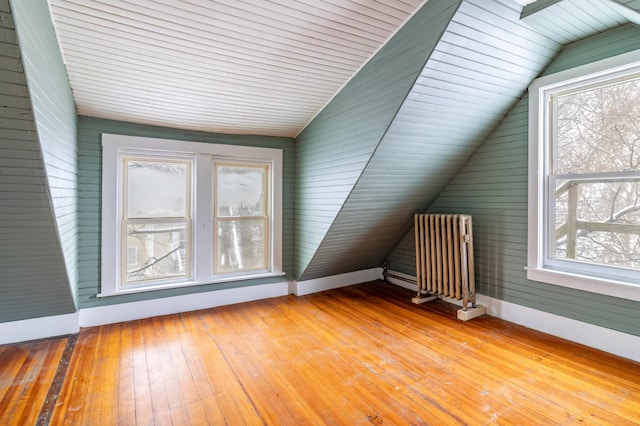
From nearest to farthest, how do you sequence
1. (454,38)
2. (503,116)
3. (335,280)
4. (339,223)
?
(454,38)
(503,116)
(339,223)
(335,280)

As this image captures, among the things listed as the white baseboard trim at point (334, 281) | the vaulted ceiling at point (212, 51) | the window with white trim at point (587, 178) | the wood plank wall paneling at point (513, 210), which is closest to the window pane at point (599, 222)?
the window with white trim at point (587, 178)

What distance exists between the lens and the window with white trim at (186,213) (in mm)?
3045

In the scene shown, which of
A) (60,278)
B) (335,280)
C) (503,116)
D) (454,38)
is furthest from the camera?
(335,280)

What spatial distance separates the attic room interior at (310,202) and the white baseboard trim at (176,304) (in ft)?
0.09

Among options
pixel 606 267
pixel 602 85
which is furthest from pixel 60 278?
pixel 602 85

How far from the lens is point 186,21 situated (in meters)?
1.95

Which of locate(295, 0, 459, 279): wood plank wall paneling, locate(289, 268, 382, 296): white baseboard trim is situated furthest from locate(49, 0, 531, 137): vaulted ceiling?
locate(289, 268, 382, 296): white baseboard trim

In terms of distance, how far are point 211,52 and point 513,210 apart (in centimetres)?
284

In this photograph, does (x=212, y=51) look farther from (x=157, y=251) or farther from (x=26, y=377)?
(x=26, y=377)

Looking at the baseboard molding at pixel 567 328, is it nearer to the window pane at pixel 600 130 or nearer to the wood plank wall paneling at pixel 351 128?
the window pane at pixel 600 130

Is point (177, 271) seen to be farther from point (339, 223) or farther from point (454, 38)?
point (454, 38)

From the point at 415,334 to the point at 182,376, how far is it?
185cm

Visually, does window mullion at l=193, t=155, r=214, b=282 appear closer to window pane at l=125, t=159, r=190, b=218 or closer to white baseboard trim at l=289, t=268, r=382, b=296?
window pane at l=125, t=159, r=190, b=218

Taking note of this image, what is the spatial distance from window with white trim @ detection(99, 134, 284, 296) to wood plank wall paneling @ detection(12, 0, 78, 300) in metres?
0.34
